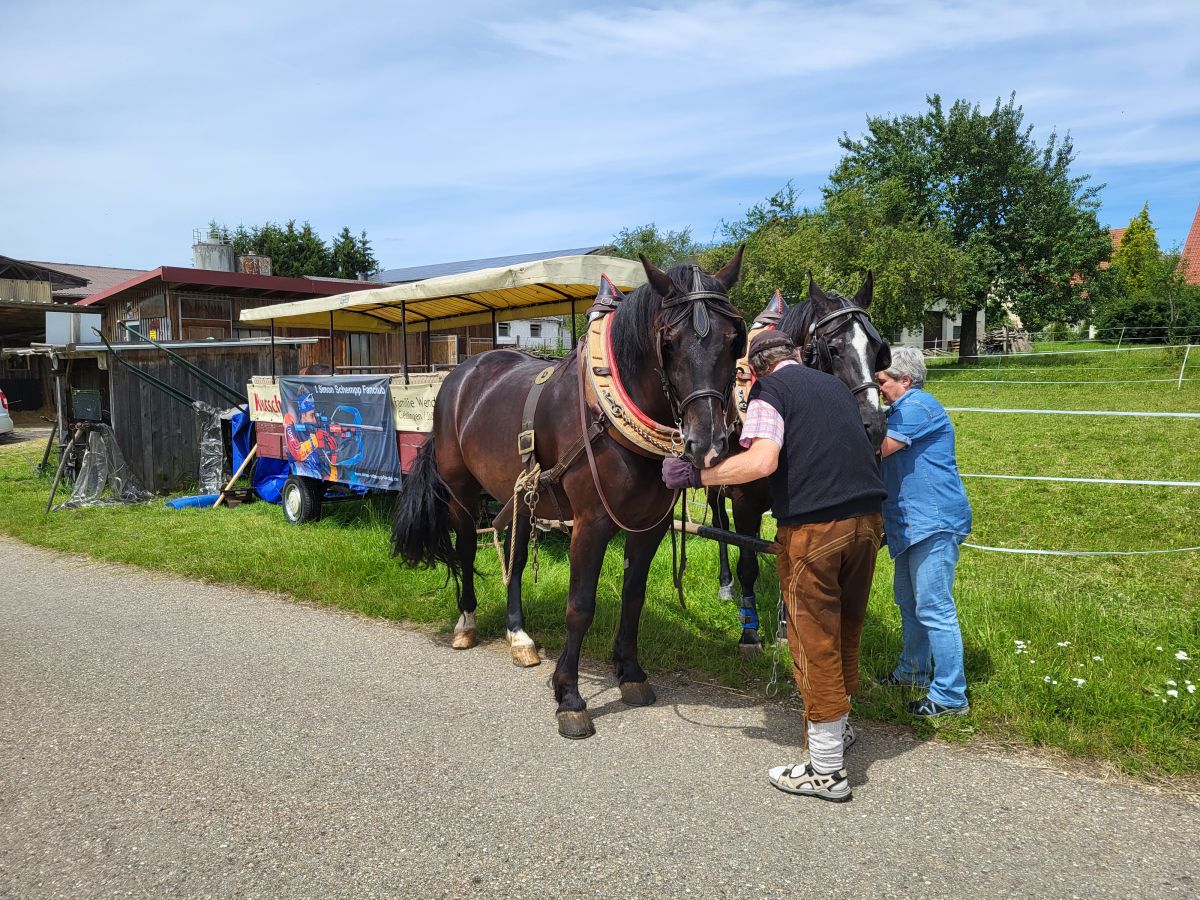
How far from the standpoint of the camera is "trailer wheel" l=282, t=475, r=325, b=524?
29.4 ft

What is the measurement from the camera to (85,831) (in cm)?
287

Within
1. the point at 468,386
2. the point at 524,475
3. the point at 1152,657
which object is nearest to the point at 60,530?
the point at 468,386

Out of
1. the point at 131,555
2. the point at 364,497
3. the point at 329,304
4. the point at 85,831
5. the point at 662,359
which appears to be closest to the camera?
the point at 85,831

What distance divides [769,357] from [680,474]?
630 millimetres

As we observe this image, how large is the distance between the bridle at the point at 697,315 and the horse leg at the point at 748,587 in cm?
159

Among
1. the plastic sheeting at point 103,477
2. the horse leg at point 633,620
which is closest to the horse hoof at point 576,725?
the horse leg at point 633,620

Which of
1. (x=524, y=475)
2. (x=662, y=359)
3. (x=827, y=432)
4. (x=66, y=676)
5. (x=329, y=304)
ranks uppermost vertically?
(x=329, y=304)

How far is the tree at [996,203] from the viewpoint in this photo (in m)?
33.7

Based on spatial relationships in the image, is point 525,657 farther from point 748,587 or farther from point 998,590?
point 998,590

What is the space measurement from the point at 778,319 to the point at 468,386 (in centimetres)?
207

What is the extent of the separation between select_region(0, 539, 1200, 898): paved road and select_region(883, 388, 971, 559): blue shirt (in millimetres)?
964

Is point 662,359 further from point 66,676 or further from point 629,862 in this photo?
point 66,676

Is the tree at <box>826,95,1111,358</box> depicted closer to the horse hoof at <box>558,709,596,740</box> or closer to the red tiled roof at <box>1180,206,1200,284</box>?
the red tiled roof at <box>1180,206,1200,284</box>

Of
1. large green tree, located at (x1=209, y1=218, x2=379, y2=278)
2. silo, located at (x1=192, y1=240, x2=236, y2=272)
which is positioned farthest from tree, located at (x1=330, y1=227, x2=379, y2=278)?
silo, located at (x1=192, y1=240, x2=236, y2=272)
